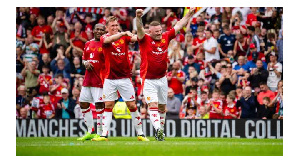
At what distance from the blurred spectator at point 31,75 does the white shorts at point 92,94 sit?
21.8 ft

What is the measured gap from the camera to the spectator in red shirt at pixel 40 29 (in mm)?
22953

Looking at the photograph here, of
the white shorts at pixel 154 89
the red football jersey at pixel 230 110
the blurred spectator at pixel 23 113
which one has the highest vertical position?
the white shorts at pixel 154 89

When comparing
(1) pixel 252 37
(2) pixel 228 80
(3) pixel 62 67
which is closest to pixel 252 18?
(1) pixel 252 37

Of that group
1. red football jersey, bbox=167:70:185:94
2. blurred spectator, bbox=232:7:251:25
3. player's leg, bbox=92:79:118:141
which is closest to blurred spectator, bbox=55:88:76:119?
red football jersey, bbox=167:70:185:94

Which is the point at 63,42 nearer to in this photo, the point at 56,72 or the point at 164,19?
the point at 56,72

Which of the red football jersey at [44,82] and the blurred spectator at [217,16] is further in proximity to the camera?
the red football jersey at [44,82]

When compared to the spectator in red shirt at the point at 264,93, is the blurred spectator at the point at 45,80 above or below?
above

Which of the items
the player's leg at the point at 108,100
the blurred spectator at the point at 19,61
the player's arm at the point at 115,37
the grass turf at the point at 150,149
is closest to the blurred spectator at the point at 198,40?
the blurred spectator at the point at 19,61

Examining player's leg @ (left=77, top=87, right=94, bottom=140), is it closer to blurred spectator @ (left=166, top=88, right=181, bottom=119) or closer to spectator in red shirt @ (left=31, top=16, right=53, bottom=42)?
blurred spectator @ (left=166, top=88, right=181, bottom=119)

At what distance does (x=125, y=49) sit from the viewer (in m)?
14.4

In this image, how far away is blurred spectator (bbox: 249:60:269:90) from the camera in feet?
64.8

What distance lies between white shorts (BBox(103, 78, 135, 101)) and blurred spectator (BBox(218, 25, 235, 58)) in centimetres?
715

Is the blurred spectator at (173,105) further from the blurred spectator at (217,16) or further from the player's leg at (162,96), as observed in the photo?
the player's leg at (162,96)

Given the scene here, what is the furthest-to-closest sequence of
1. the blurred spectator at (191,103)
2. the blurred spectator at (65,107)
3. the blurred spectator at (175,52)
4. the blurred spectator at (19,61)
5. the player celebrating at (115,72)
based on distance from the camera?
the blurred spectator at (19,61) → the blurred spectator at (175,52) → the blurred spectator at (65,107) → the blurred spectator at (191,103) → the player celebrating at (115,72)
